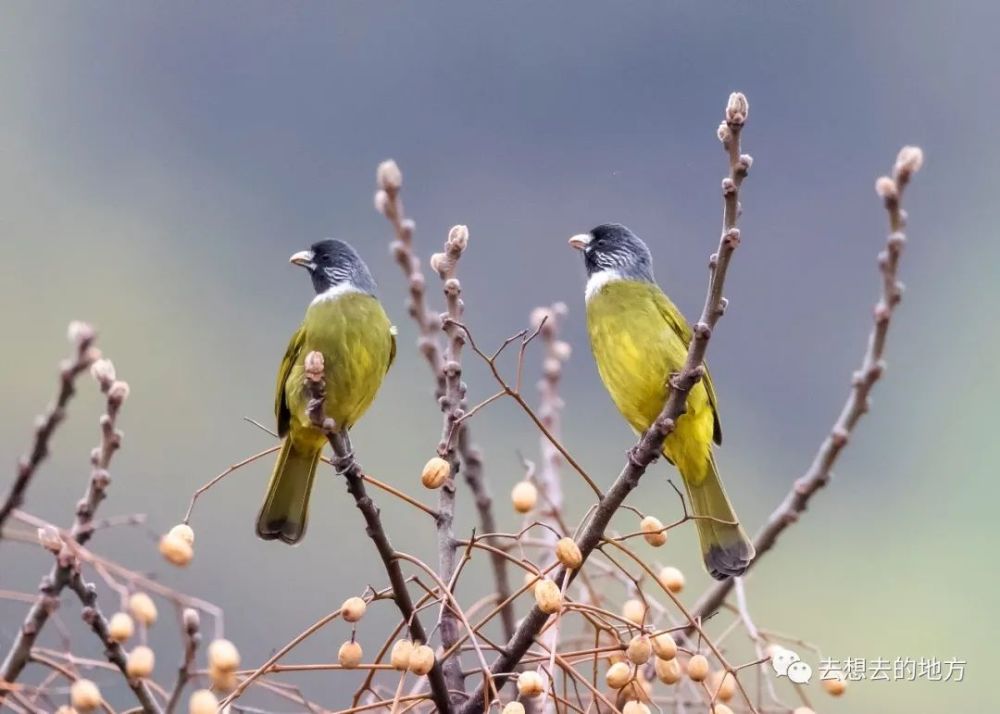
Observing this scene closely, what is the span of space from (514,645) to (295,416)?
23.8 inches

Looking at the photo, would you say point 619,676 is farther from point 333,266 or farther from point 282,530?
point 333,266

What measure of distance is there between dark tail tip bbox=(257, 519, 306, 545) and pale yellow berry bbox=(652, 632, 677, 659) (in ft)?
2.05

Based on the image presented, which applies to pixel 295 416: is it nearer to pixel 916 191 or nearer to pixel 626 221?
pixel 626 221

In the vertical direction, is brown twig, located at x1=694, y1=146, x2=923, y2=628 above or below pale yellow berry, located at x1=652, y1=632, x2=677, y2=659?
above

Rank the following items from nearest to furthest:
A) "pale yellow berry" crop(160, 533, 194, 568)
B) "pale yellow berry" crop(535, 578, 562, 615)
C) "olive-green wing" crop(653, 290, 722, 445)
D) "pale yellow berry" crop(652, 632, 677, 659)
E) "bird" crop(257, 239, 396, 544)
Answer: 1. "pale yellow berry" crop(160, 533, 194, 568)
2. "pale yellow berry" crop(535, 578, 562, 615)
3. "pale yellow berry" crop(652, 632, 677, 659)
4. "bird" crop(257, 239, 396, 544)
5. "olive-green wing" crop(653, 290, 722, 445)

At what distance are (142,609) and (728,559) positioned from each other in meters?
1.02

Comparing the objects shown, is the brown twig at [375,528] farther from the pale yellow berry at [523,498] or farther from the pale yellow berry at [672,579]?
the pale yellow berry at [672,579]

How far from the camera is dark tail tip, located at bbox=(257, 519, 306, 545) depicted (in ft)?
6.31

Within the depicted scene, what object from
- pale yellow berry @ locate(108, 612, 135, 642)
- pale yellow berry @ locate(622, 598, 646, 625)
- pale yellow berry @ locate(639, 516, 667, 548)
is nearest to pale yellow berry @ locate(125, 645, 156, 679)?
pale yellow berry @ locate(108, 612, 135, 642)

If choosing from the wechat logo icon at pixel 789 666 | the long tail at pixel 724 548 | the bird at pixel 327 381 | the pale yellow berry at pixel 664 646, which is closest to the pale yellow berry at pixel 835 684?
the wechat logo icon at pixel 789 666

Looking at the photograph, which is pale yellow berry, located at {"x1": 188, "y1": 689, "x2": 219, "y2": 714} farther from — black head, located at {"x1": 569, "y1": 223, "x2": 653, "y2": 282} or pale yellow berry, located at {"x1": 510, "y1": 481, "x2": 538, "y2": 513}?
black head, located at {"x1": 569, "y1": 223, "x2": 653, "y2": 282}

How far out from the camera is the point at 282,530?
1955mm

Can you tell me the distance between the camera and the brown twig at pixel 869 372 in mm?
1845

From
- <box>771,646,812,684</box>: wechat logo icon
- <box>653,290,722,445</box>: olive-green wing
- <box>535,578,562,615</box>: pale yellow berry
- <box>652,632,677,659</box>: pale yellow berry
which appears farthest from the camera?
<box>653,290,722,445</box>: olive-green wing
